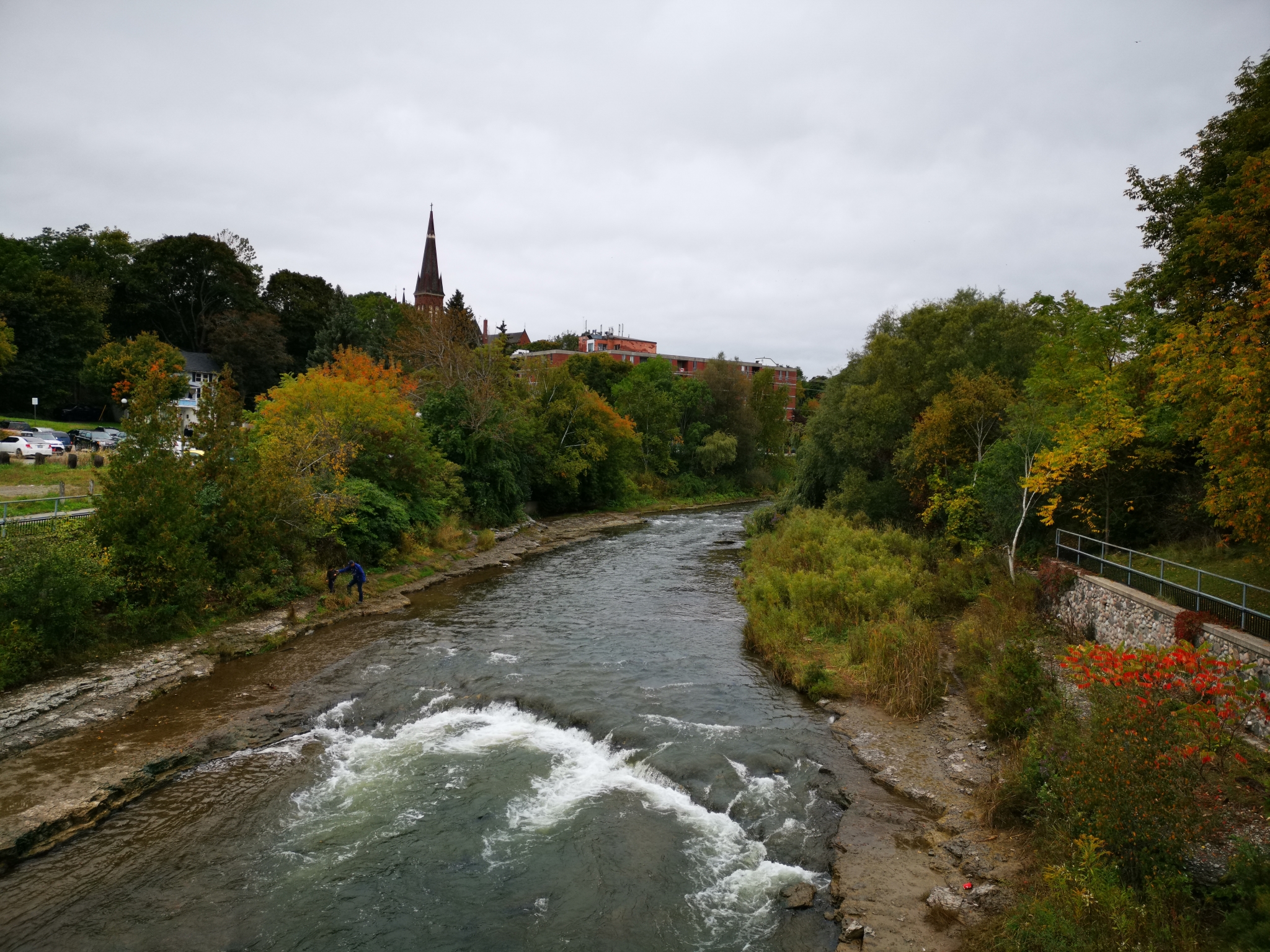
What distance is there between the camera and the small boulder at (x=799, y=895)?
10078 mm

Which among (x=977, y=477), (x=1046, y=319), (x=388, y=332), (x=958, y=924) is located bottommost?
(x=958, y=924)

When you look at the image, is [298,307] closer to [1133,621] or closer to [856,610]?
[856,610]

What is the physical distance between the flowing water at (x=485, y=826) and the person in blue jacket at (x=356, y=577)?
593cm

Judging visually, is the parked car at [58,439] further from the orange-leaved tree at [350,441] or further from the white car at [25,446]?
the orange-leaved tree at [350,441]

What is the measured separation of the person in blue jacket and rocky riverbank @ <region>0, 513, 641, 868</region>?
112 inches

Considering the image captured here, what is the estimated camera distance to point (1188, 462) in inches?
802

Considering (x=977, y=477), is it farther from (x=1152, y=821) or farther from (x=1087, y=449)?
(x=1152, y=821)

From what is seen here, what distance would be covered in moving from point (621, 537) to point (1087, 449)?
96.8 ft

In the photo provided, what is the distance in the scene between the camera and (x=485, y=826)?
1195 centimetres

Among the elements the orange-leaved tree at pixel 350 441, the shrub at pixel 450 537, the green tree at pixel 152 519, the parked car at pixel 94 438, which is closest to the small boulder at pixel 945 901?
the green tree at pixel 152 519

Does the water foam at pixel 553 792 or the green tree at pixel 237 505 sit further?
the green tree at pixel 237 505

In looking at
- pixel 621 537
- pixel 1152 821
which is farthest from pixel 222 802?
pixel 621 537

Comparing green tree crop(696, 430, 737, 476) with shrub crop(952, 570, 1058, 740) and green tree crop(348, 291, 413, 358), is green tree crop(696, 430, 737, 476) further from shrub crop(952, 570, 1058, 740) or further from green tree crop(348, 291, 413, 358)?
shrub crop(952, 570, 1058, 740)

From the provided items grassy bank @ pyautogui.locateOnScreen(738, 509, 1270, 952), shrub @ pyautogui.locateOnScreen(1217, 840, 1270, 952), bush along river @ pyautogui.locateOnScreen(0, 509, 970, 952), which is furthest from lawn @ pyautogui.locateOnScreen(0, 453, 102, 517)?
shrub @ pyautogui.locateOnScreen(1217, 840, 1270, 952)
